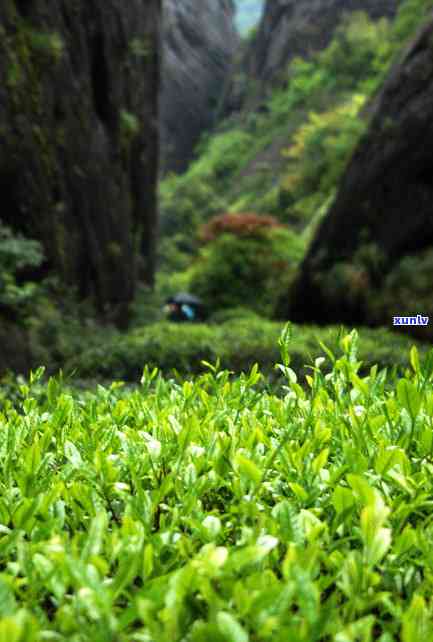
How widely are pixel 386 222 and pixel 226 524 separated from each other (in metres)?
12.8

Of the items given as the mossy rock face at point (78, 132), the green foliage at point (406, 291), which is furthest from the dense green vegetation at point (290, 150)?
the green foliage at point (406, 291)

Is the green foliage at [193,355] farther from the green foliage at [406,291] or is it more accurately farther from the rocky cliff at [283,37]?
the rocky cliff at [283,37]

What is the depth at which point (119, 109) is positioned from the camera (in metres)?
17.6

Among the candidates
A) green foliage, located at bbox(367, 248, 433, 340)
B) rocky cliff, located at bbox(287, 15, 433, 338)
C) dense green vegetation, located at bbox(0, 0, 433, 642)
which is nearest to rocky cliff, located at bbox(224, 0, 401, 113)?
rocky cliff, located at bbox(287, 15, 433, 338)

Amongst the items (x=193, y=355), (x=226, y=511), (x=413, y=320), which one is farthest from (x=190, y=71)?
(x=226, y=511)

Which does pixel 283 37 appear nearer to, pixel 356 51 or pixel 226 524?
pixel 356 51

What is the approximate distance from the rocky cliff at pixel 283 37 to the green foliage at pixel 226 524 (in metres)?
62.2

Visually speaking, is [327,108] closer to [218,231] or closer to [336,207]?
[218,231]

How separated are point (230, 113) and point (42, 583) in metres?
72.0

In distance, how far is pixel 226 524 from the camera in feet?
4.62

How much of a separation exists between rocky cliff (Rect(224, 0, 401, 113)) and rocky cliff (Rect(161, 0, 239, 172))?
3.52m

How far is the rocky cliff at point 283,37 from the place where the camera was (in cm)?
5697

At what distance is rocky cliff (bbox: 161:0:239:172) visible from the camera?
64.1 metres

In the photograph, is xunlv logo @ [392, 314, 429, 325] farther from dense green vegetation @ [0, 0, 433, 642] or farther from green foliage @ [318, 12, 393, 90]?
green foliage @ [318, 12, 393, 90]
